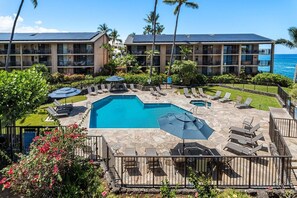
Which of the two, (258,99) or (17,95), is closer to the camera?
(17,95)

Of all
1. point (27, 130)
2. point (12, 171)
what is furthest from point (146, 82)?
point (12, 171)

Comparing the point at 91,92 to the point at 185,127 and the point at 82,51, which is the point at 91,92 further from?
the point at 185,127

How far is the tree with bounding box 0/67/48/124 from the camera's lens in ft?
36.0

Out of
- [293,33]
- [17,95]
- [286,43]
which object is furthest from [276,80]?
[17,95]

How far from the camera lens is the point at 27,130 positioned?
13.0 metres

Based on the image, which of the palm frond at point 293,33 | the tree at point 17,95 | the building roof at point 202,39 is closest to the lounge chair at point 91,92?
the building roof at point 202,39

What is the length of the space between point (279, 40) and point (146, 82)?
72.5 feet

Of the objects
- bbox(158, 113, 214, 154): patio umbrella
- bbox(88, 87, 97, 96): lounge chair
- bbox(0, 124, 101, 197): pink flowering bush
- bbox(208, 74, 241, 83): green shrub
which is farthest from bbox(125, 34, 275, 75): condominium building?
bbox(0, 124, 101, 197): pink flowering bush

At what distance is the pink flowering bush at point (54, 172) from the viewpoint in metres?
6.55

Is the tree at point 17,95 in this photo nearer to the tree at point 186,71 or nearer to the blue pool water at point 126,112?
the blue pool water at point 126,112

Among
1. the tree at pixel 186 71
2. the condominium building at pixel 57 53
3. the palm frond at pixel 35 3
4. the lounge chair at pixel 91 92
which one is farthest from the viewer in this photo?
the condominium building at pixel 57 53

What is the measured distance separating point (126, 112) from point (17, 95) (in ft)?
52.4

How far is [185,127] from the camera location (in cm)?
1276

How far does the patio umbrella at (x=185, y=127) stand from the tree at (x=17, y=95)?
6304mm
